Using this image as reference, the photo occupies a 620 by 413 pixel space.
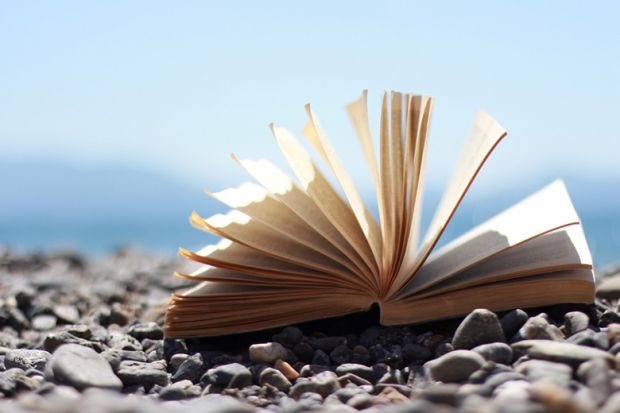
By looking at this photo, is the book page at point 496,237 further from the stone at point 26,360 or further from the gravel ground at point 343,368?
the stone at point 26,360

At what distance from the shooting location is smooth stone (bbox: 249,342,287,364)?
8.87 feet

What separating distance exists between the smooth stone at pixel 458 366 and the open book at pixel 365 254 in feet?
1.78

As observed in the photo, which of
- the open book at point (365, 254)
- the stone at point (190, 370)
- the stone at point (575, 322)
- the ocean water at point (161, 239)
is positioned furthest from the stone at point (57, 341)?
the ocean water at point (161, 239)

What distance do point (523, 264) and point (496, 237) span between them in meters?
0.19

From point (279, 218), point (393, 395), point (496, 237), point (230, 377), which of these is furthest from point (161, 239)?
point (393, 395)

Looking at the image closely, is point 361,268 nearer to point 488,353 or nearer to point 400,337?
point 400,337

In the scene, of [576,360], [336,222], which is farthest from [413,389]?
[336,222]

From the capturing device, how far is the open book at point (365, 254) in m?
2.69

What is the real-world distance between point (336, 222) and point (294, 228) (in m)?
0.26

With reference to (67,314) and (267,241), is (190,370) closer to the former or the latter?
(267,241)

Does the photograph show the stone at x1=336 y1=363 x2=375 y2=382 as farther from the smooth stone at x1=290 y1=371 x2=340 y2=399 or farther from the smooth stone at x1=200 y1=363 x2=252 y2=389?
the smooth stone at x1=200 y1=363 x2=252 y2=389

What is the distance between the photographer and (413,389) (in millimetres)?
2324

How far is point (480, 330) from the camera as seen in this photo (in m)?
2.53

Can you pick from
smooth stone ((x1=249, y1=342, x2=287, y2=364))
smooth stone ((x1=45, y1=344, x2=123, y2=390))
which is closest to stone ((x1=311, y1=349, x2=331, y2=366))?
smooth stone ((x1=249, y1=342, x2=287, y2=364))
